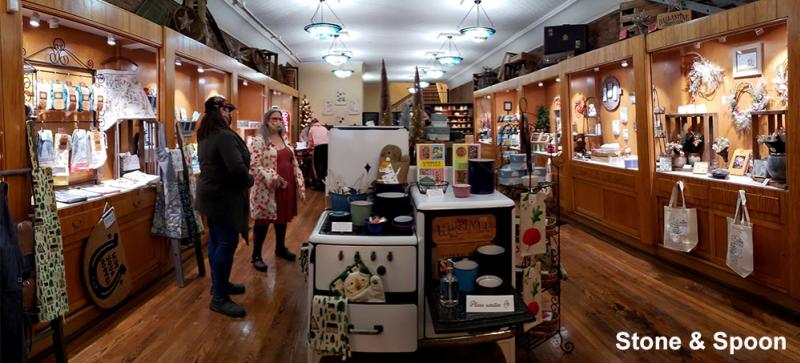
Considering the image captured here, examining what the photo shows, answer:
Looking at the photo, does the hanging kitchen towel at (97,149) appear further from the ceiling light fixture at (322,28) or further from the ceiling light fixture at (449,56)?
the ceiling light fixture at (449,56)

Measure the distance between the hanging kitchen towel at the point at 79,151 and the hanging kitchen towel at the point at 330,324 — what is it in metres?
2.50

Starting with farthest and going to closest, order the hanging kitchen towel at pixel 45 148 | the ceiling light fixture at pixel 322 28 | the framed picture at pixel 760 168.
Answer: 1. the ceiling light fixture at pixel 322 28
2. the framed picture at pixel 760 168
3. the hanging kitchen towel at pixel 45 148

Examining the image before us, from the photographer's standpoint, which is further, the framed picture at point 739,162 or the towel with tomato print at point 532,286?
the framed picture at point 739,162

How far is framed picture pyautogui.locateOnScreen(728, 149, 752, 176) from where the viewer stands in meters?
4.15

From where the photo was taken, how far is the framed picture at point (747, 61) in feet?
13.5

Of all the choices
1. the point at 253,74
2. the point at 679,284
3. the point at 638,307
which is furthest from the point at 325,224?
the point at 253,74

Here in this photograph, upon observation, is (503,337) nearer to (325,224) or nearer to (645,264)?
(325,224)

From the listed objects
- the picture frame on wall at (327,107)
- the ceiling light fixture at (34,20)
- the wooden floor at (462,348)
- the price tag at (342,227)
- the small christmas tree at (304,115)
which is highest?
the picture frame on wall at (327,107)

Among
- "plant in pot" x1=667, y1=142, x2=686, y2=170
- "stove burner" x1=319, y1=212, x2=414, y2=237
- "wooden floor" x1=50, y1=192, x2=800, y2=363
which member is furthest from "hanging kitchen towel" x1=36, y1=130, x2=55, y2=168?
"plant in pot" x1=667, y1=142, x2=686, y2=170

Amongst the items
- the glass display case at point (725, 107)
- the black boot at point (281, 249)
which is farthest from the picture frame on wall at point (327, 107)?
the glass display case at point (725, 107)

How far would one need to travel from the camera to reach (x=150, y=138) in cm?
425

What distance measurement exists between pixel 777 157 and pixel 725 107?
4.01 feet

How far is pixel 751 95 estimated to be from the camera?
4223 millimetres

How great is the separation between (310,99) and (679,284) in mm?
11521
